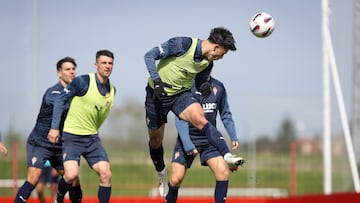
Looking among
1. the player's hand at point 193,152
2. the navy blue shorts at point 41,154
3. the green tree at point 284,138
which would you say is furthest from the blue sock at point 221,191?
the green tree at point 284,138

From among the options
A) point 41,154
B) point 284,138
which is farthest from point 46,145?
point 284,138

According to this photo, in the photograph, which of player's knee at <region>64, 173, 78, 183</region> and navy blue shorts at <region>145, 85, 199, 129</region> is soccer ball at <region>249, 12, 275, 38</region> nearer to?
navy blue shorts at <region>145, 85, 199, 129</region>

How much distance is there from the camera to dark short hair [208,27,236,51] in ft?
37.3

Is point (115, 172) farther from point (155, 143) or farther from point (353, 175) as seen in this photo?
point (155, 143)

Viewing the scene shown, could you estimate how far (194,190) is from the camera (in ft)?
79.8

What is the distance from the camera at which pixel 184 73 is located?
11.7m

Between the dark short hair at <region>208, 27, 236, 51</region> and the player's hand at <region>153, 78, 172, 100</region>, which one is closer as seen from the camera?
the player's hand at <region>153, 78, 172, 100</region>

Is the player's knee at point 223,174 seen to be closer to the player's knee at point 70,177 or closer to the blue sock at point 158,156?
the blue sock at point 158,156

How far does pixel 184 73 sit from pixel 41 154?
10.6ft

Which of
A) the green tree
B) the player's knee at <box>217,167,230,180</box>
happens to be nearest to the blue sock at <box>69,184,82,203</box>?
the player's knee at <box>217,167,230,180</box>

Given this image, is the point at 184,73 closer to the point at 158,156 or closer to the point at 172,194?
the point at 158,156

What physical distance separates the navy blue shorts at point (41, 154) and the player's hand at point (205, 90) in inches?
96.4

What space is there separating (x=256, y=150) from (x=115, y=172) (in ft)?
12.3

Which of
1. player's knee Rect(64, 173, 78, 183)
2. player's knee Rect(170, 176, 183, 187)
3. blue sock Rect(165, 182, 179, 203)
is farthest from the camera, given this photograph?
blue sock Rect(165, 182, 179, 203)
